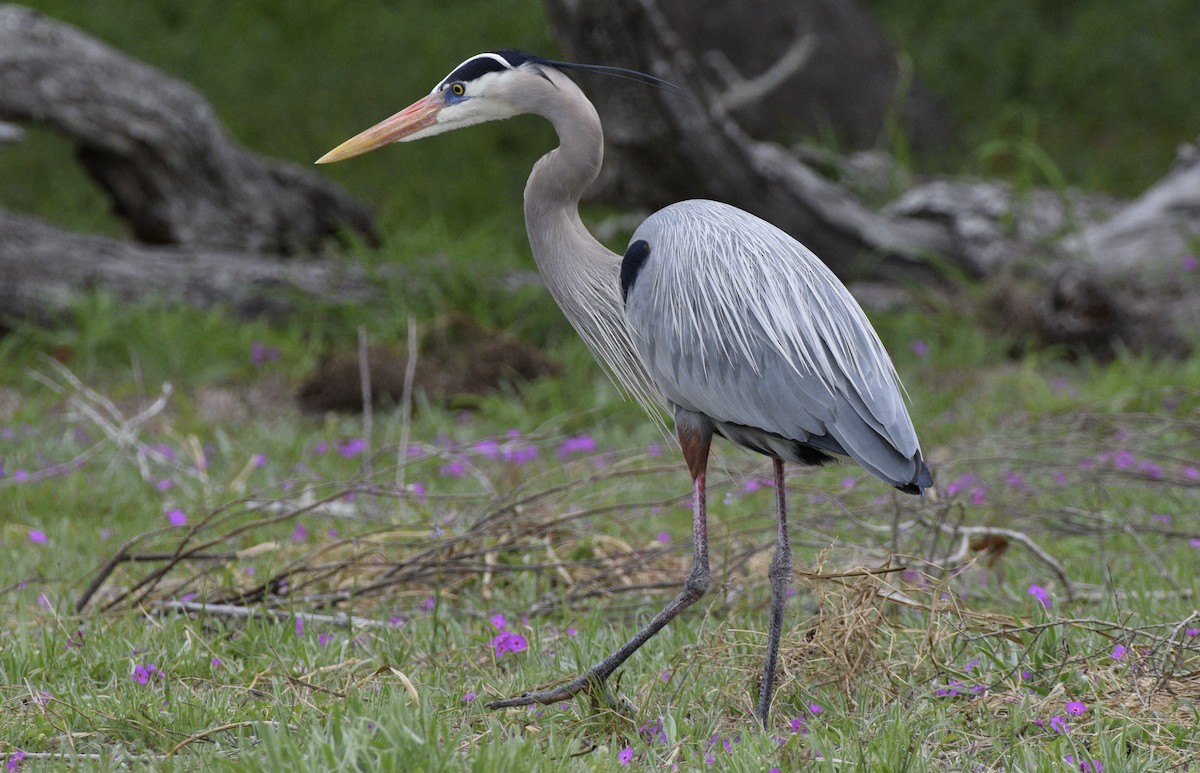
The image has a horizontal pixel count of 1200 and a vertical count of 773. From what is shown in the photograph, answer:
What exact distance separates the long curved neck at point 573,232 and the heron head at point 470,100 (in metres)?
0.07

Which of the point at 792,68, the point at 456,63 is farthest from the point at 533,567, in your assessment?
the point at 456,63

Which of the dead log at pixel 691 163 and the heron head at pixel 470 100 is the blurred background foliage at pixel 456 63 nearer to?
the dead log at pixel 691 163

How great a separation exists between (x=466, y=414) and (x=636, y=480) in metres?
1.53

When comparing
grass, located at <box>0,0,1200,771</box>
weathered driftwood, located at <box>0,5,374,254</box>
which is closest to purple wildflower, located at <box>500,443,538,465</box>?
grass, located at <box>0,0,1200,771</box>

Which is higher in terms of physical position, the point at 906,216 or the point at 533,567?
the point at 906,216

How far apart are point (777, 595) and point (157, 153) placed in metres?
6.16

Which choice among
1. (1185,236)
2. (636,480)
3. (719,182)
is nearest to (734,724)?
(636,480)

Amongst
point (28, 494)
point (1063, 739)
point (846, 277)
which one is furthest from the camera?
point (846, 277)

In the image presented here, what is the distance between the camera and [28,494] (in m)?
5.18

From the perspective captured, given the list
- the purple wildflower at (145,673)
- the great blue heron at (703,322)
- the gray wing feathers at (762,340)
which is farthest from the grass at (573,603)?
the gray wing feathers at (762,340)

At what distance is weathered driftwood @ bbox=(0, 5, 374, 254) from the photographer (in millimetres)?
7516

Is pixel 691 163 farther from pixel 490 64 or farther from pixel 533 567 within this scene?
pixel 490 64

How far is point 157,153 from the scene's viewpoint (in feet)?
26.3

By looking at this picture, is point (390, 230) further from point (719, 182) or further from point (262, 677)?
point (262, 677)
